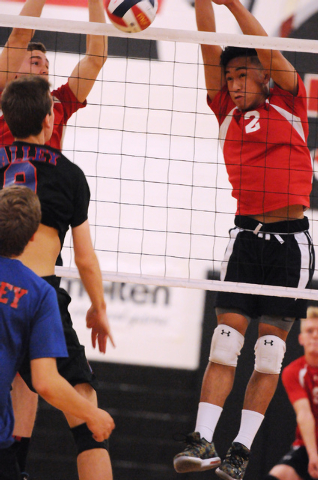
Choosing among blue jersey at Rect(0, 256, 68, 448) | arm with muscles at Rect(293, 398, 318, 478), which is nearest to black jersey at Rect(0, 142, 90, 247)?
blue jersey at Rect(0, 256, 68, 448)

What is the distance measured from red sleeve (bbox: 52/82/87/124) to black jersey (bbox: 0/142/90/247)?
127cm

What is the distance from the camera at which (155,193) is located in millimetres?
6547

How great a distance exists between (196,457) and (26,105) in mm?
1995

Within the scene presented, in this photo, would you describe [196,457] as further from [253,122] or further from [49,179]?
[253,122]

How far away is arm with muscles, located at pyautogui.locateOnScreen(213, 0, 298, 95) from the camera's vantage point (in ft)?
12.1

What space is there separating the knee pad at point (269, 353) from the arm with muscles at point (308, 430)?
40.9 inches

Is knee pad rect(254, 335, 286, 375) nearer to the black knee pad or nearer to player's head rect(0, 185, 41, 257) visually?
the black knee pad

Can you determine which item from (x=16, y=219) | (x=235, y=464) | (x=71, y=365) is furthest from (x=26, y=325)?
(x=235, y=464)

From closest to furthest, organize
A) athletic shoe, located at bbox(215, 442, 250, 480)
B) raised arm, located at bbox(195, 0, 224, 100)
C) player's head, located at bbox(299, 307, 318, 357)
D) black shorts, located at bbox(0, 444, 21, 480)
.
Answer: black shorts, located at bbox(0, 444, 21, 480) → athletic shoe, located at bbox(215, 442, 250, 480) → raised arm, located at bbox(195, 0, 224, 100) → player's head, located at bbox(299, 307, 318, 357)

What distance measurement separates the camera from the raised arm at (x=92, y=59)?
3925 mm

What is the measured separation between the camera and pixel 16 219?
228 centimetres

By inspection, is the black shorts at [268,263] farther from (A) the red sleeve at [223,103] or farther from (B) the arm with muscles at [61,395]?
(B) the arm with muscles at [61,395]

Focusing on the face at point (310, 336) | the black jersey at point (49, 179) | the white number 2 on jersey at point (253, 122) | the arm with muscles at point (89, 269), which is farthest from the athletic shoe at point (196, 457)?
the white number 2 on jersey at point (253, 122)

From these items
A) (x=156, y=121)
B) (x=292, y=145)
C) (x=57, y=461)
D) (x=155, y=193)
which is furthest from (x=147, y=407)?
(x=292, y=145)
